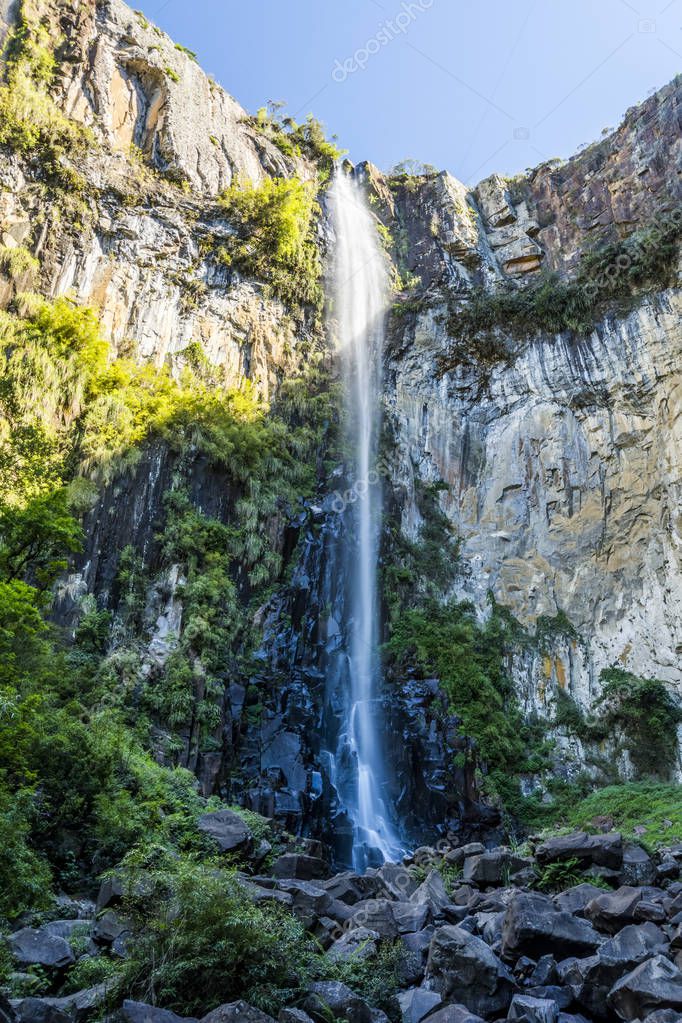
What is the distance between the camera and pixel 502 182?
28.6 meters

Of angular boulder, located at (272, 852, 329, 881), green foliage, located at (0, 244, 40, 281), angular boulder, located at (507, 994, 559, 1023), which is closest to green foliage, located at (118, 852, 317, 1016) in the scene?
angular boulder, located at (507, 994, 559, 1023)

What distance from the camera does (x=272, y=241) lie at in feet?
78.2

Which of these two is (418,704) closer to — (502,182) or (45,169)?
(45,169)

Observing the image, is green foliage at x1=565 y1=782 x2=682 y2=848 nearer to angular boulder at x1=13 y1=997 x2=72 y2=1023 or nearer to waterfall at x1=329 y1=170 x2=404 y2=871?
waterfall at x1=329 y1=170 x2=404 y2=871

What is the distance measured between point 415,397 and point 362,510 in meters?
4.99

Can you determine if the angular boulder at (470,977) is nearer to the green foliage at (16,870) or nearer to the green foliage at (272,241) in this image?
the green foliage at (16,870)

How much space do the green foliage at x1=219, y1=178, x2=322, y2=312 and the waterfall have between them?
1472 mm

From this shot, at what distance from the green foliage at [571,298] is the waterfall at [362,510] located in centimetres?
322

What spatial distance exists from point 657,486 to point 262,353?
1263cm

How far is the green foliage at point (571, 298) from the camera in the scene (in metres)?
21.0

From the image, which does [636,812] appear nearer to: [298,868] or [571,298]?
[298,868]

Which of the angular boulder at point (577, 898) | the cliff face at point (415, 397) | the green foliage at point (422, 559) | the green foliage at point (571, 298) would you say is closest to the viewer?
the angular boulder at point (577, 898)

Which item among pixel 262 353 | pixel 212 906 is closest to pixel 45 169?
pixel 262 353

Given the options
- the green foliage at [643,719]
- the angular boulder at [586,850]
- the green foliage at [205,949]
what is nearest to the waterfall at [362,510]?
the angular boulder at [586,850]
